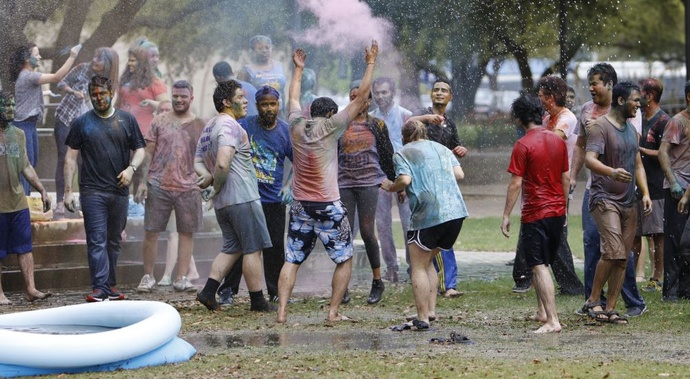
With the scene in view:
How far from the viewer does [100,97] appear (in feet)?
35.7

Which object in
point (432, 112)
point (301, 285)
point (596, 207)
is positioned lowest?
point (301, 285)

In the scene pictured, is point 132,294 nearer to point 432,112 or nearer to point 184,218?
point 184,218

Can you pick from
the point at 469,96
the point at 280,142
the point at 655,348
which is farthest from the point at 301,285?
the point at 469,96

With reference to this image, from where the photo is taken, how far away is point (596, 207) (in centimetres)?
932

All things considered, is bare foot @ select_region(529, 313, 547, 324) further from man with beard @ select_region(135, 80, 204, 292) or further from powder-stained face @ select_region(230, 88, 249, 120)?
man with beard @ select_region(135, 80, 204, 292)

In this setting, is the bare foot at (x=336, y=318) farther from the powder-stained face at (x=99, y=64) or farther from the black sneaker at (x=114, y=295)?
the powder-stained face at (x=99, y=64)

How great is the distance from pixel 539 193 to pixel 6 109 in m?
4.71

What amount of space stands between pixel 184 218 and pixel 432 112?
102 inches

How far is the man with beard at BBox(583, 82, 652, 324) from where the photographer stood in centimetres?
918

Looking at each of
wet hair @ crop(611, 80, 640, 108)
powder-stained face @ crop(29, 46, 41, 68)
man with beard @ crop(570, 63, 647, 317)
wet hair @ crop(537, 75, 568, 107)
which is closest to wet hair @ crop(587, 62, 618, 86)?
man with beard @ crop(570, 63, 647, 317)

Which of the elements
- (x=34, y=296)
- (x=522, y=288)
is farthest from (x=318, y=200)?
(x=34, y=296)

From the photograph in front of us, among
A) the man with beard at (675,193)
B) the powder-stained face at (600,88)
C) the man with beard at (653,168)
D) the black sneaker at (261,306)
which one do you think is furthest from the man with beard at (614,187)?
the black sneaker at (261,306)

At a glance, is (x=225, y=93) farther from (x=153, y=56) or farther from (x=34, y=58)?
(x=153, y=56)

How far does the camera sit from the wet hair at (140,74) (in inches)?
534
